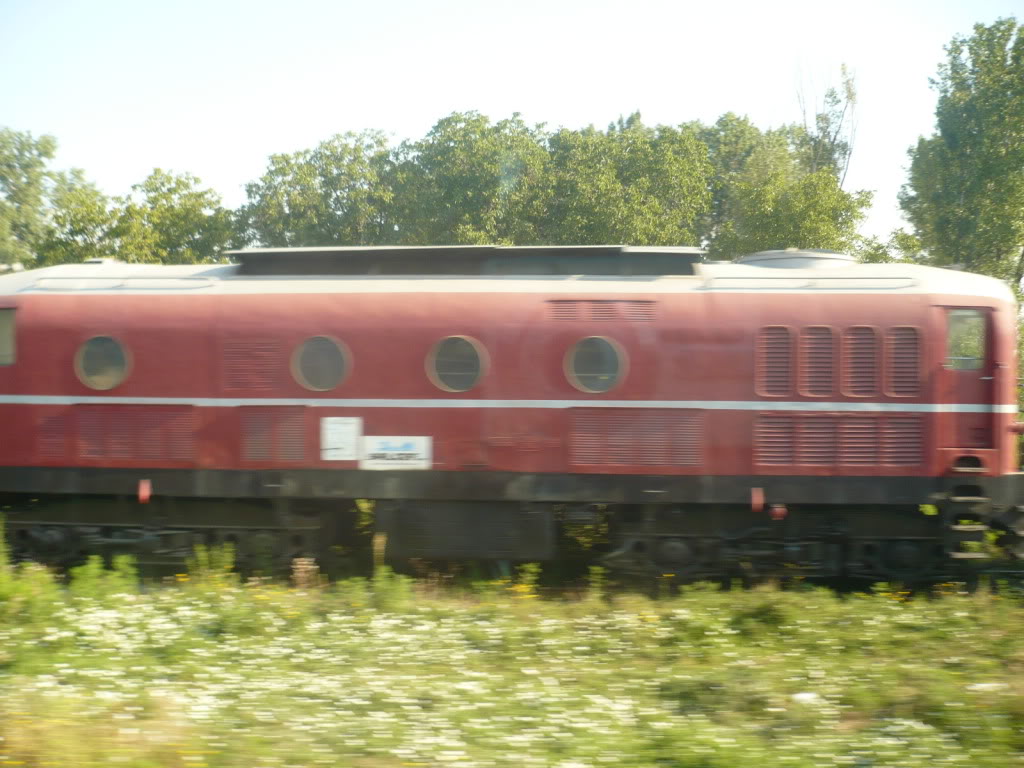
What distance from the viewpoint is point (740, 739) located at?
4742 millimetres

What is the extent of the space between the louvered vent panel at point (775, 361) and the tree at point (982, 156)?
26.7 metres

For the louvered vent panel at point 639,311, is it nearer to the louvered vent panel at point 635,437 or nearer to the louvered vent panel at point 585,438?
the louvered vent panel at point 635,437

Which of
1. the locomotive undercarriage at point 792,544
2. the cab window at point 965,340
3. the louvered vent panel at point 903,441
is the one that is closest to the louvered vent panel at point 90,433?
the locomotive undercarriage at point 792,544

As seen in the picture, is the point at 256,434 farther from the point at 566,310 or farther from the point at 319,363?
the point at 566,310

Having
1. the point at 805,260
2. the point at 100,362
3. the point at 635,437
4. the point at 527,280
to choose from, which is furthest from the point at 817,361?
the point at 100,362

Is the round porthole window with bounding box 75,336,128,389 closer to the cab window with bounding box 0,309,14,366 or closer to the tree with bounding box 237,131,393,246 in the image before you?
the cab window with bounding box 0,309,14,366

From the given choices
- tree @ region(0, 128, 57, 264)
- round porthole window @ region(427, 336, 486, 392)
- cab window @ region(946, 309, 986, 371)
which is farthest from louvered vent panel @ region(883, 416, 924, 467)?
tree @ region(0, 128, 57, 264)

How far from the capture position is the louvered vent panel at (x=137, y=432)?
937 cm

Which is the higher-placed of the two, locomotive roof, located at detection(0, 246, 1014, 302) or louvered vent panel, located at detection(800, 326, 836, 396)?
locomotive roof, located at detection(0, 246, 1014, 302)

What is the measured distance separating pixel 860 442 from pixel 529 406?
3430mm

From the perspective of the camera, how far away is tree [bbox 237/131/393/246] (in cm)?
4425

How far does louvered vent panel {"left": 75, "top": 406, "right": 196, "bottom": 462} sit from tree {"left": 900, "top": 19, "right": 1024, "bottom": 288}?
3038cm

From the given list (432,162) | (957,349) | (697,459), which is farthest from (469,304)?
(432,162)

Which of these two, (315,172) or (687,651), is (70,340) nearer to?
(687,651)
